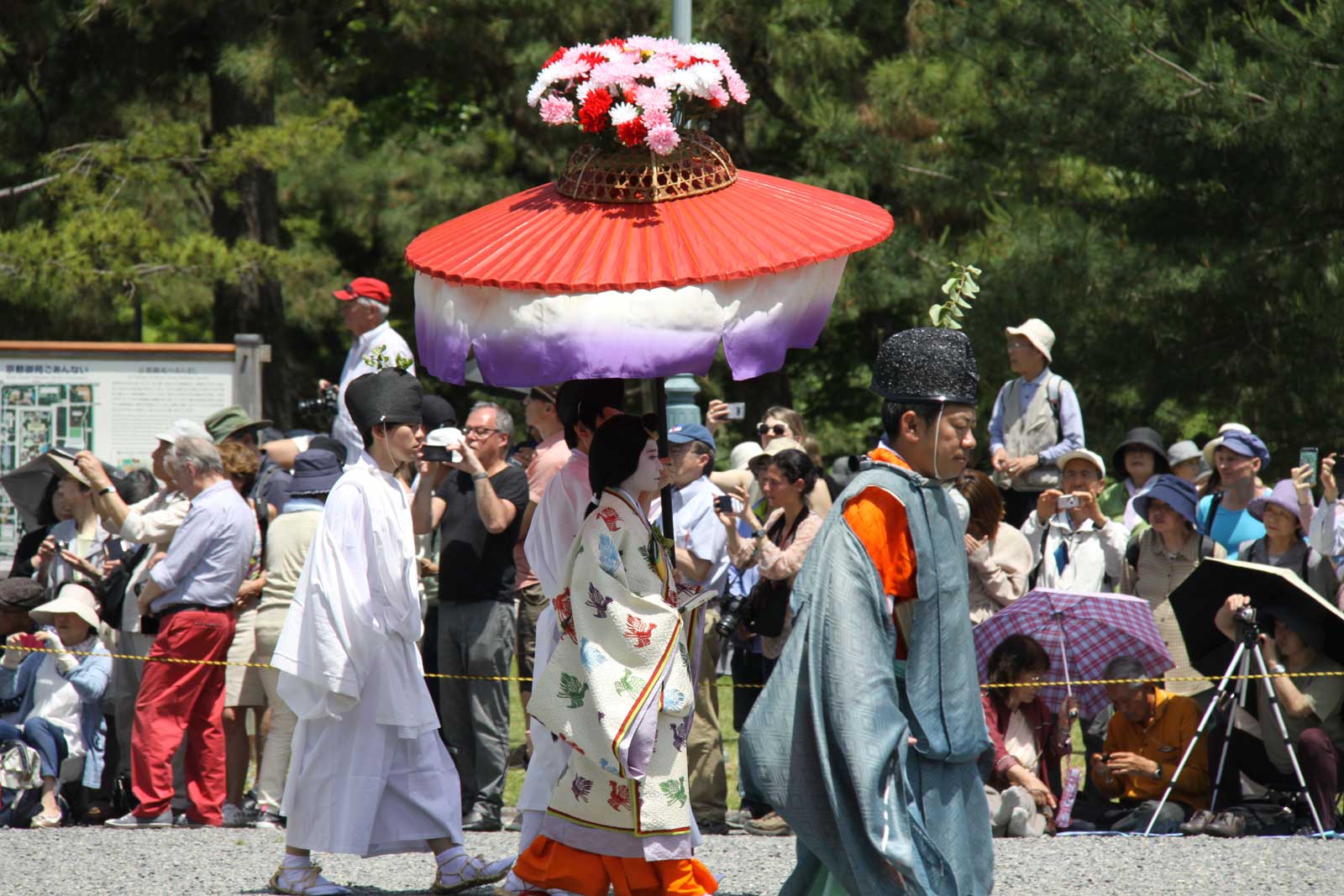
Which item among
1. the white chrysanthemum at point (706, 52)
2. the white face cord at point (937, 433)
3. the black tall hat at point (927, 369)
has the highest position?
the white chrysanthemum at point (706, 52)

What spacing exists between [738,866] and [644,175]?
2.94 m

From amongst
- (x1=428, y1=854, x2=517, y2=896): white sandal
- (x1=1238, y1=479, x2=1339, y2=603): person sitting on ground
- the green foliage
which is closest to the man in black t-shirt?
(x1=428, y1=854, x2=517, y2=896): white sandal

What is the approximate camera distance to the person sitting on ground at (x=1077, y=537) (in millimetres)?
7762

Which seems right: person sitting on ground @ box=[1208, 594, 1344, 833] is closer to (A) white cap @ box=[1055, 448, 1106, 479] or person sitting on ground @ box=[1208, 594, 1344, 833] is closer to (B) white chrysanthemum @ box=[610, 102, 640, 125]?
(A) white cap @ box=[1055, 448, 1106, 479]

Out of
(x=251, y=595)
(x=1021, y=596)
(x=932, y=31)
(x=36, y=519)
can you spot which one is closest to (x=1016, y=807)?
(x=1021, y=596)

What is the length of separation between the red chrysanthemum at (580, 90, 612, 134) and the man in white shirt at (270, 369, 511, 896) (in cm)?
156

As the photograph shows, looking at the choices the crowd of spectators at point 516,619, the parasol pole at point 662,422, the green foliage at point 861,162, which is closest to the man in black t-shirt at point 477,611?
the crowd of spectators at point 516,619

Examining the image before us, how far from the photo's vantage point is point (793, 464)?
7.18 m

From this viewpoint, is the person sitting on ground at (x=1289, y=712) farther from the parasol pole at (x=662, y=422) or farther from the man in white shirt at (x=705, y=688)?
the parasol pole at (x=662, y=422)

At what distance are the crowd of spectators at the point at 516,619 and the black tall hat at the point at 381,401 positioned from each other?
980 millimetres

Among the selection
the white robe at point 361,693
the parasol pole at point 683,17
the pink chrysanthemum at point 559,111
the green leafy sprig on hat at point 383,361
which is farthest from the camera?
the parasol pole at point 683,17

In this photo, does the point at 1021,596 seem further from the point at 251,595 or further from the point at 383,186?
the point at 383,186

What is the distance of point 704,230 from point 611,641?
1.30m

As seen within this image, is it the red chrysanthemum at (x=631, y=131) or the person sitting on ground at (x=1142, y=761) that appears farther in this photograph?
the person sitting on ground at (x=1142, y=761)
